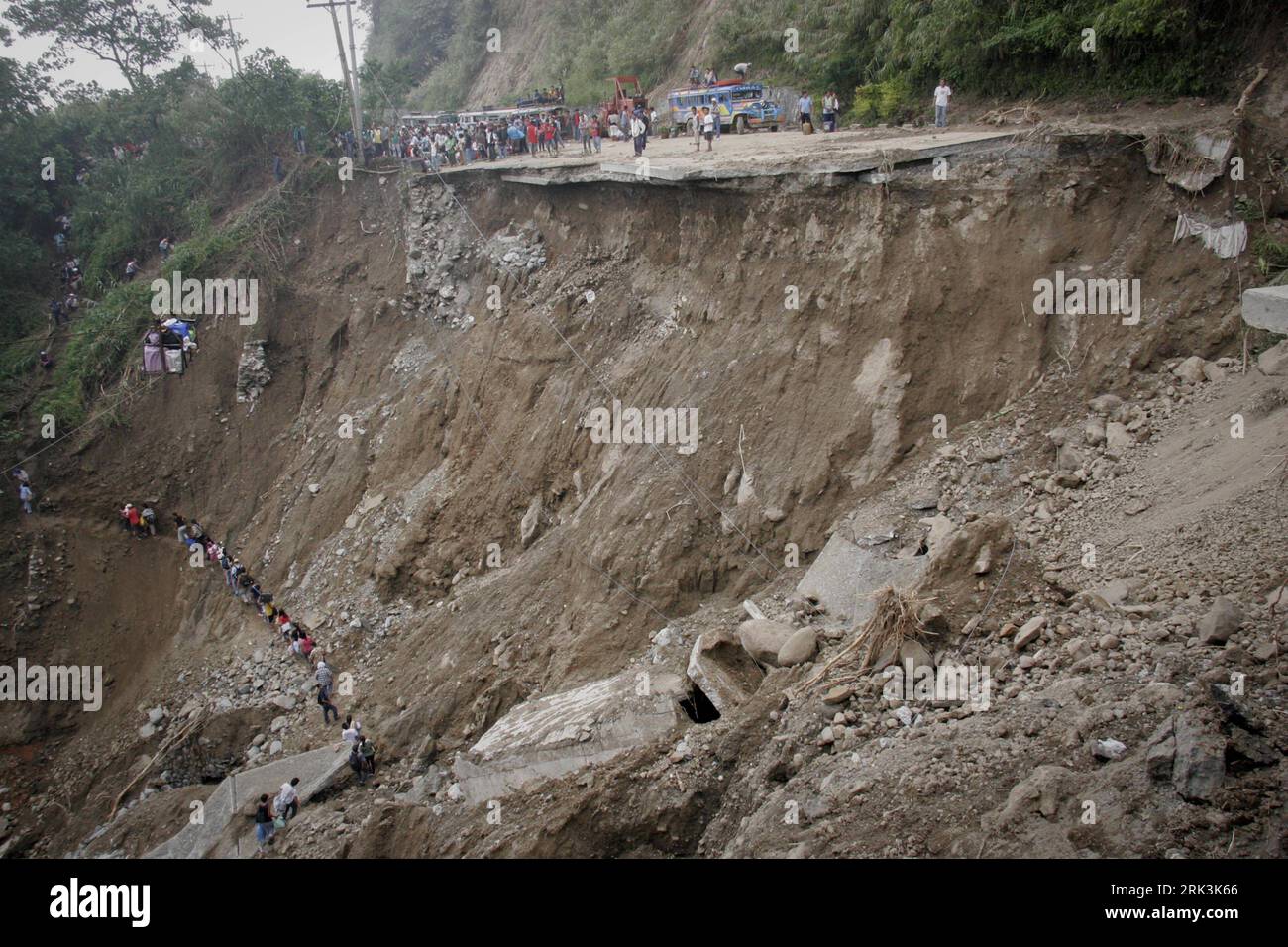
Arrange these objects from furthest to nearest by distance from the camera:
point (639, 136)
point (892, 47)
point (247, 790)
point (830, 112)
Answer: point (639, 136)
point (830, 112)
point (892, 47)
point (247, 790)

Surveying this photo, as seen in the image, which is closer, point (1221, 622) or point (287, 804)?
point (1221, 622)

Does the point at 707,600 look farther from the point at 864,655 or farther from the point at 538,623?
the point at 864,655

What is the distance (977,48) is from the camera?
14742 millimetres

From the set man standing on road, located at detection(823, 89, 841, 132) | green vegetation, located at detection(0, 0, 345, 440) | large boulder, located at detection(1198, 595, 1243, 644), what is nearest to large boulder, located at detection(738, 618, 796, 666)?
large boulder, located at detection(1198, 595, 1243, 644)

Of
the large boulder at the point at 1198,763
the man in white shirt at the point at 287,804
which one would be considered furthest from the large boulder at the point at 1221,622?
the man in white shirt at the point at 287,804

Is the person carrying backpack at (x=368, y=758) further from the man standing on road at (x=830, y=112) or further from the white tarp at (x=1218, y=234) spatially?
the man standing on road at (x=830, y=112)

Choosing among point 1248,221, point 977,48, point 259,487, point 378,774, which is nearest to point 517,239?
point 259,487

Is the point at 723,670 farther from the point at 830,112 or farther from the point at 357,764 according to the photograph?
the point at 830,112

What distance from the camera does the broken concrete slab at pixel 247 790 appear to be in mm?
12742

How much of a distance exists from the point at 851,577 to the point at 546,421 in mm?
7373

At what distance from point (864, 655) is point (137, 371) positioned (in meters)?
20.0

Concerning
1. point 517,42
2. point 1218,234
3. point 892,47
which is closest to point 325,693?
point 1218,234

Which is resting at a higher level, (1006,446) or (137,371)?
(137,371)

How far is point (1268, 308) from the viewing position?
8930 millimetres
